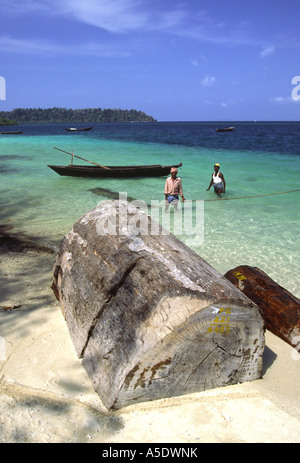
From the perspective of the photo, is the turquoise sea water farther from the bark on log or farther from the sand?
the sand

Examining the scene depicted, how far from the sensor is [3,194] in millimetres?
12242

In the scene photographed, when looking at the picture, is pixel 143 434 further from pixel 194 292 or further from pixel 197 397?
pixel 194 292

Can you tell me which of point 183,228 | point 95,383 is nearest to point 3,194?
point 183,228

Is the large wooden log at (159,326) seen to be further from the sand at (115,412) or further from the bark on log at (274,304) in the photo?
the bark on log at (274,304)

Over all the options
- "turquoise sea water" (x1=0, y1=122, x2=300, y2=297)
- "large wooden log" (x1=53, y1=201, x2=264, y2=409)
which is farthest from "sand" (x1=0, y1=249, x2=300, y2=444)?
"turquoise sea water" (x1=0, y1=122, x2=300, y2=297)

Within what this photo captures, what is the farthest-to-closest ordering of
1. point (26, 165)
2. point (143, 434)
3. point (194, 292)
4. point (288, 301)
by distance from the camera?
point (26, 165) → point (288, 301) → point (194, 292) → point (143, 434)

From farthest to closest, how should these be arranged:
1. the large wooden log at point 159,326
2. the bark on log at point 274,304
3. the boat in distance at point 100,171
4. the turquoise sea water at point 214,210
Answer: the boat in distance at point 100,171, the turquoise sea water at point 214,210, the bark on log at point 274,304, the large wooden log at point 159,326

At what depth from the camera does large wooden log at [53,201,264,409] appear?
2.56 m

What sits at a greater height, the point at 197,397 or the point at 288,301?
the point at 288,301

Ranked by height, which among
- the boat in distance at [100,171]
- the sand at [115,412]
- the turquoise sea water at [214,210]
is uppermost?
the boat in distance at [100,171]

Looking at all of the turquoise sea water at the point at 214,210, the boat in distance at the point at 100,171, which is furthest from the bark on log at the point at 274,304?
the boat in distance at the point at 100,171

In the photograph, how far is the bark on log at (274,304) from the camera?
382 cm

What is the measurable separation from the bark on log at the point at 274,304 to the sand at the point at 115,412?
277mm

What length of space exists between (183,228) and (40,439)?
691 cm
